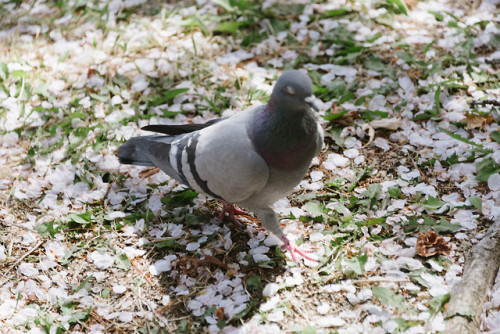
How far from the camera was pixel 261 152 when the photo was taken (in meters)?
3.21

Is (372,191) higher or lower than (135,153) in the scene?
lower

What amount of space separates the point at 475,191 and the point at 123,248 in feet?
9.05

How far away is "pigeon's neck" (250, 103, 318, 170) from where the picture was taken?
10.2ft

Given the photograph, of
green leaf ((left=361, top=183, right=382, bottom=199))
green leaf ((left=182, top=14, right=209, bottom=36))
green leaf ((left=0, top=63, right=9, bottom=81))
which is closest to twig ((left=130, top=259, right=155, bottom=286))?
green leaf ((left=361, top=183, right=382, bottom=199))

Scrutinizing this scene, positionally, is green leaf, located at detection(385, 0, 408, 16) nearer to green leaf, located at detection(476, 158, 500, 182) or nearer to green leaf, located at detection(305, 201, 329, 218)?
green leaf, located at detection(476, 158, 500, 182)

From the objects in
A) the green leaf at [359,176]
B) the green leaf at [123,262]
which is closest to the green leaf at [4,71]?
the green leaf at [123,262]

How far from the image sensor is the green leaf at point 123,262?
3665 millimetres

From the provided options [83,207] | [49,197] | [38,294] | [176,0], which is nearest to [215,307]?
[38,294]

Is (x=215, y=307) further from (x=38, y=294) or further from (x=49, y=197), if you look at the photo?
(x=49, y=197)

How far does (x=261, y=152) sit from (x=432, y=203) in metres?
1.46

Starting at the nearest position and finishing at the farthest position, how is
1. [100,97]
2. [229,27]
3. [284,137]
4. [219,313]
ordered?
[284,137] → [219,313] → [100,97] → [229,27]

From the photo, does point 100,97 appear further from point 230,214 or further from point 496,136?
point 496,136

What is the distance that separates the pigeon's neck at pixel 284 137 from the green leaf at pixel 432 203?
1123 mm

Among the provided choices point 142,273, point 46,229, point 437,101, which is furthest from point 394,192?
point 46,229
